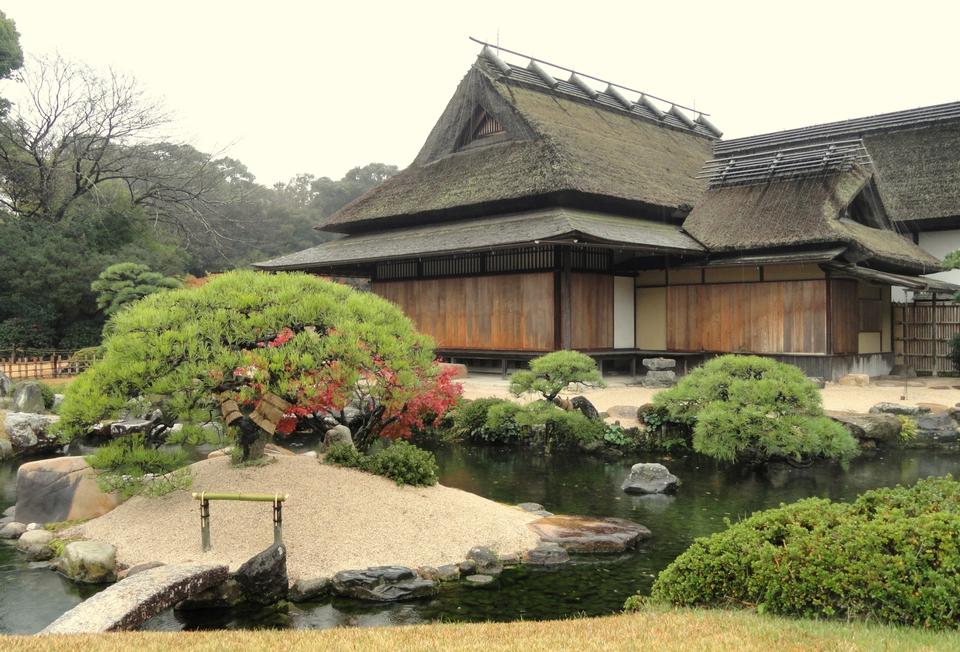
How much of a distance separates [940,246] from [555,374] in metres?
15.2


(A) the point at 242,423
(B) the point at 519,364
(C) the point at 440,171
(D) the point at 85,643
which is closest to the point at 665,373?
(B) the point at 519,364

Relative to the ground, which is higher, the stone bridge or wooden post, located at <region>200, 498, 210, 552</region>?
wooden post, located at <region>200, 498, 210, 552</region>

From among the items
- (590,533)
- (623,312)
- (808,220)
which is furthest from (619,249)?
(590,533)

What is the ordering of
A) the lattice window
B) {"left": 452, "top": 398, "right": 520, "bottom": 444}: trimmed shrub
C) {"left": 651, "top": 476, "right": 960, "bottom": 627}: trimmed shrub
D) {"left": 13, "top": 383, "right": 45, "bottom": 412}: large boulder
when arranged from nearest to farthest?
{"left": 651, "top": 476, "right": 960, "bottom": 627}: trimmed shrub, {"left": 452, "top": 398, "right": 520, "bottom": 444}: trimmed shrub, {"left": 13, "top": 383, "right": 45, "bottom": 412}: large boulder, the lattice window

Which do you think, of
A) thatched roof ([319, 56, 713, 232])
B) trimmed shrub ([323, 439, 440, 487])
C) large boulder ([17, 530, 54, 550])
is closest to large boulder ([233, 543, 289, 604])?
trimmed shrub ([323, 439, 440, 487])

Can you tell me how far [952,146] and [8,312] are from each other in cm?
3016

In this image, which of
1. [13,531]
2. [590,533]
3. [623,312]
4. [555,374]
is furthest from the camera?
[623,312]

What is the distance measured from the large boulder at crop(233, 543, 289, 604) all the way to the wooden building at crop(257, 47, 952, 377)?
10917mm

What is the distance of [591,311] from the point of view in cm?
1906

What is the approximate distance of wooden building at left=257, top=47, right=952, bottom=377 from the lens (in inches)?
690

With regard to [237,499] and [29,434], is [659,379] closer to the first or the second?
[237,499]

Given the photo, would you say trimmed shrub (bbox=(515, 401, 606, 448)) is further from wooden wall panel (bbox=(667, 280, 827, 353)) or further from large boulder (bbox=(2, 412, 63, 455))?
large boulder (bbox=(2, 412, 63, 455))

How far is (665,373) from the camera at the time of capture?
1777 centimetres

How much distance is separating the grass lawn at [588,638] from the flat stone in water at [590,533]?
268 cm
